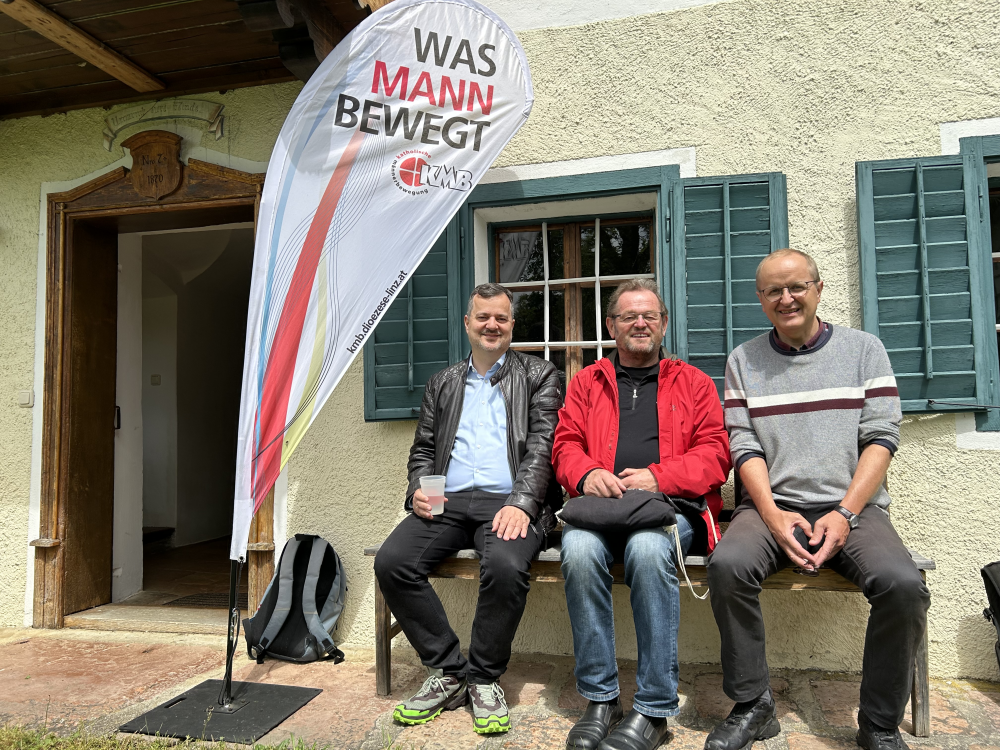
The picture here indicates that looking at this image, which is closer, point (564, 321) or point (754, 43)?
point (754, 43)

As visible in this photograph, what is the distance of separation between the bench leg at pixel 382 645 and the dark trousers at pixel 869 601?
1.34 metres

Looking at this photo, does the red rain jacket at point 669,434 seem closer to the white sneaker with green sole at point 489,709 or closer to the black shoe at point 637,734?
the black shoe at point 637,734

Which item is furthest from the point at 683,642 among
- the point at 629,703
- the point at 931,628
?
the point at 931,628

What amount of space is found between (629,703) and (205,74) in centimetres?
373

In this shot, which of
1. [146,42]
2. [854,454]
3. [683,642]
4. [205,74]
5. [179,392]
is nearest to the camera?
[854,454]

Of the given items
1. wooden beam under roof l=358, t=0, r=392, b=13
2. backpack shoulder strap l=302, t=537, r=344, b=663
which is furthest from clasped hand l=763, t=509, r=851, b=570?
wooden beam under roof l=358, t=0, r=392, b=13

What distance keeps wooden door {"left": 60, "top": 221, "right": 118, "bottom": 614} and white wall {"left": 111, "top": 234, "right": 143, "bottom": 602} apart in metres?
0.07

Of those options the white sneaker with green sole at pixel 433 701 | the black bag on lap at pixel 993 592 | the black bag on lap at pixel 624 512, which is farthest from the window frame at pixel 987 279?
the white sneaker with green sole at pixel 433 701

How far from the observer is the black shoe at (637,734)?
2.32 meters

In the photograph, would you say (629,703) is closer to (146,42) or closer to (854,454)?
(854,454)

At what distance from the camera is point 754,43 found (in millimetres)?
3336

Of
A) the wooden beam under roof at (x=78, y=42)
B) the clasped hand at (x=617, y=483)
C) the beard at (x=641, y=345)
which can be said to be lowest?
A: the clasped hand at (x=617, y=483)

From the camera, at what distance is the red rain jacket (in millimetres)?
2678

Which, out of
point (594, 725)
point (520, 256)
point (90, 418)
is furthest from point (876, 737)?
point (90, 418)
